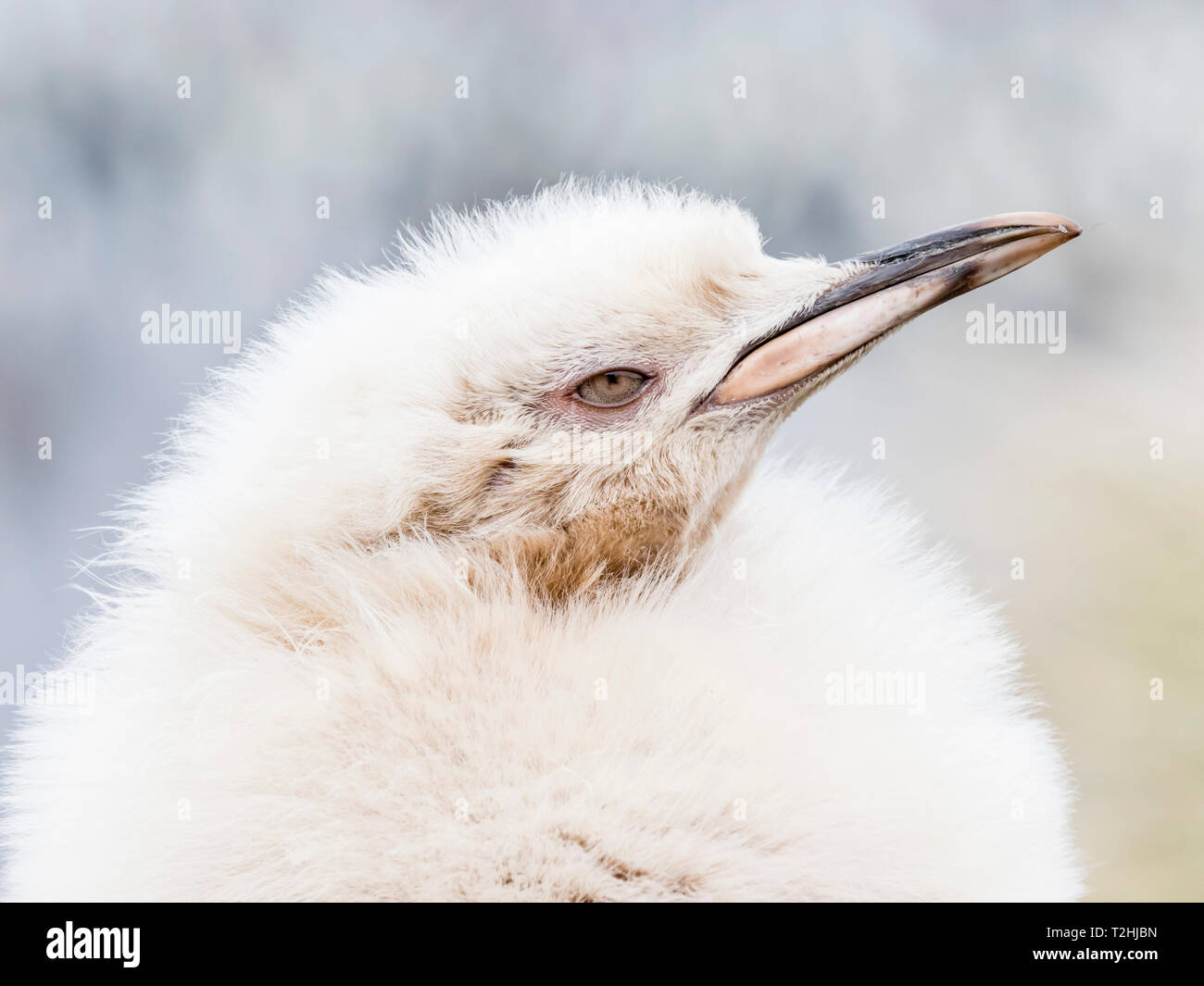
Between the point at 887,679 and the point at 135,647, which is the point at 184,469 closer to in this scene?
the point at 135,647

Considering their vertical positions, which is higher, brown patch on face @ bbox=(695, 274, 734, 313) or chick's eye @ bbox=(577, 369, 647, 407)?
brown patch on face @ bbox=(695, 274, 734, 313)

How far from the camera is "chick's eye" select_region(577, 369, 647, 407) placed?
1.82ft

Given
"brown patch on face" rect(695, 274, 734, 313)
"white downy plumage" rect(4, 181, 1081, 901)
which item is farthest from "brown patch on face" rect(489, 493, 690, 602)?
"brown patch on face" rect(695, 274, 734, 313)

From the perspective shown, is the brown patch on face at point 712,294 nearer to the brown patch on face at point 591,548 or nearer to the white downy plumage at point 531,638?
the white downy plumage at point 531,638

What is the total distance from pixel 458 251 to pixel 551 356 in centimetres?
11

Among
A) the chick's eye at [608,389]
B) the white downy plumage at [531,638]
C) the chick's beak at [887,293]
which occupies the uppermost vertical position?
the chick's beak at [887,293]

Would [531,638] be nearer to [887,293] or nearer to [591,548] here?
[591,548]

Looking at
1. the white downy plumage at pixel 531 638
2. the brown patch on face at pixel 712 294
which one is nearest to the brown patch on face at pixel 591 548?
the white downy plumage at pixel 531 638

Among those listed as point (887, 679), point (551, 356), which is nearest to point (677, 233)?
point (551, 356)

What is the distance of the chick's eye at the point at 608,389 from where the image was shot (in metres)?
0.55

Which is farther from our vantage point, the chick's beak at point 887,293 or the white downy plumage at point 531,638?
the chick's beak at point 887,293

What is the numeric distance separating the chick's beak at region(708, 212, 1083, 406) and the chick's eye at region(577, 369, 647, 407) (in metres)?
0.04

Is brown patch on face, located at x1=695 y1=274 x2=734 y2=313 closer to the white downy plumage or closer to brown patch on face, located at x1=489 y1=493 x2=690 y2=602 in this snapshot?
the white downy plumage
